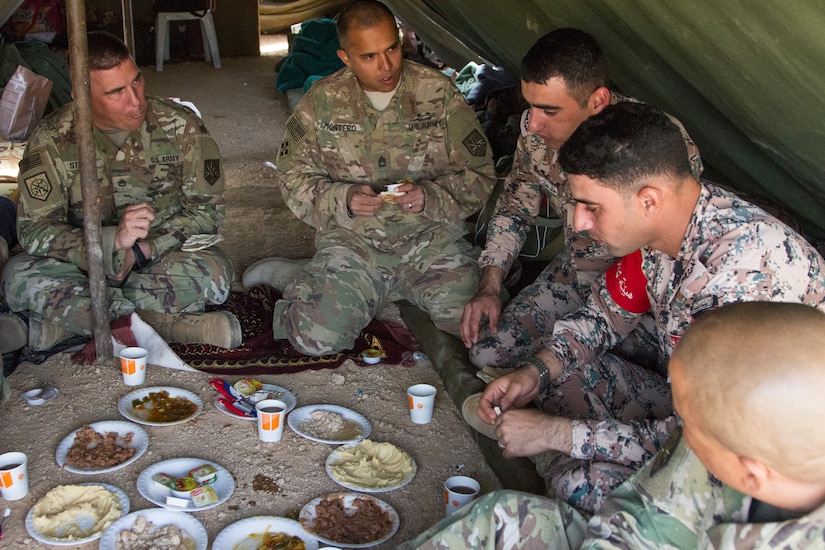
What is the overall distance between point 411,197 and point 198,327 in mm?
1074

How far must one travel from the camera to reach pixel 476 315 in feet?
10.4

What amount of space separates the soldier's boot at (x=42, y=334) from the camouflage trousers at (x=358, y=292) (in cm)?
92

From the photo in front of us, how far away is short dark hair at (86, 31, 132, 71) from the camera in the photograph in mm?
3320

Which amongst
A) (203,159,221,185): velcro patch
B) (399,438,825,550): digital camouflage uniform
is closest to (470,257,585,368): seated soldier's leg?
(399,438,825,550): digital camouflage uniform

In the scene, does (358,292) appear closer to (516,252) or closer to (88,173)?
(516,252)

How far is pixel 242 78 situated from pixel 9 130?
3.80 m

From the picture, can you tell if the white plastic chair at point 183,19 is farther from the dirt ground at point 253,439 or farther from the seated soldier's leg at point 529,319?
the seated soldier's leg at point 529,319

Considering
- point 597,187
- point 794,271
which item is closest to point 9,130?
point 597,187

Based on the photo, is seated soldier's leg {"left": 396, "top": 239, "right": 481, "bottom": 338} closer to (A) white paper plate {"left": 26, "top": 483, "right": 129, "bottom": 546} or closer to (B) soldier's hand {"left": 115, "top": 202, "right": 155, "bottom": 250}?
(B) soldier's hand {"left": 115, "top": 202, "right": 155, "bottom": 250}

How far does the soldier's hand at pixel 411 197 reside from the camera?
353 cm

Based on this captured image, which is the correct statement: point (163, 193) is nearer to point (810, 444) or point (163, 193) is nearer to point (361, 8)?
point (361, 8)

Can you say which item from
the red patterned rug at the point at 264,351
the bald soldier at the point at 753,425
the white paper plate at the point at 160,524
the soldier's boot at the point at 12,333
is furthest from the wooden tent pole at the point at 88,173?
the bald soldier at the point at 753,425

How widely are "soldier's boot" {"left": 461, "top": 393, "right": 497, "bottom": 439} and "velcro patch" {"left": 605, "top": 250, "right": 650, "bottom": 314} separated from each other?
56 centimetres

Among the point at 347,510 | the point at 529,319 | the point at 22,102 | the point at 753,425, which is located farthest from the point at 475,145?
the point at 22,102
